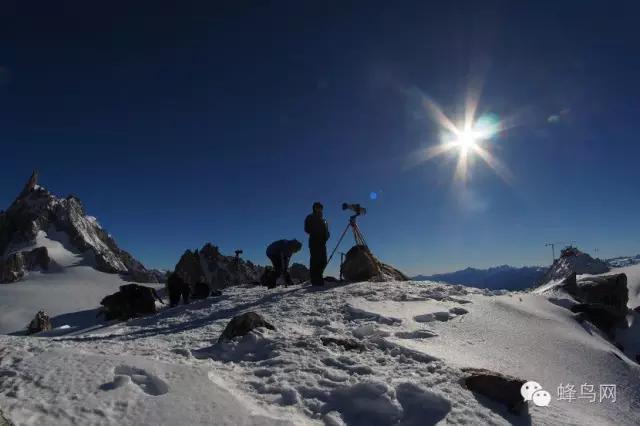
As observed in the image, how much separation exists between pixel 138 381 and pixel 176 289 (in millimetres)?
13373

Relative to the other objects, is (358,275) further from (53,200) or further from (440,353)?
(53,200)

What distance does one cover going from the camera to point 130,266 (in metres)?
73.7

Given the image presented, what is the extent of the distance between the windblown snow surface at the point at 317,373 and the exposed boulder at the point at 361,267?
6111 mm

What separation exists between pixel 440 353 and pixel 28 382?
5507 mm

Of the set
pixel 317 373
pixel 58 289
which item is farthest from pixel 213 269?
pixel 317 373

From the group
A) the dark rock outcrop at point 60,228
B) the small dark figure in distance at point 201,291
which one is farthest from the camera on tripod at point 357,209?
the dark rock outcrop at point 60,228

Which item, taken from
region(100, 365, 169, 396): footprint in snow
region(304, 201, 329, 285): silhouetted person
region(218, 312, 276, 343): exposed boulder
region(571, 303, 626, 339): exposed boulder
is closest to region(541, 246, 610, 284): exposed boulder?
region(571, 303, 626, 339): exposed boulder

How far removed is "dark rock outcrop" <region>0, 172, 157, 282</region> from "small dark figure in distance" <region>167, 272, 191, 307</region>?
5185cm

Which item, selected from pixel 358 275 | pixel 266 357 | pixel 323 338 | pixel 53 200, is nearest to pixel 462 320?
pixel 323 338

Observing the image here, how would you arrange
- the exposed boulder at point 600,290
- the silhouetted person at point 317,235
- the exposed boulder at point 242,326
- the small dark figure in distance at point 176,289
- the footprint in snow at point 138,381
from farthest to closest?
the small dark figure in distance at point 176,289 < the silhouetted person at point 317,235 < the exposed boulder at point 600,290 < the exposed boulder at point 242,326 < the footprint in snow at point 138,381

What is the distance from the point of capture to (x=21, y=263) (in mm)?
→ 57750

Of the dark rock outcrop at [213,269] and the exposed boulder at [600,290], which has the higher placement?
the dark rock outcrop at [213,269]

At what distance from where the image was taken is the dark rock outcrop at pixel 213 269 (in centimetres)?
6206

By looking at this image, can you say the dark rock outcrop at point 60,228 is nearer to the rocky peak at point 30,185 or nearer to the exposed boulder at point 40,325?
the rocky peak at point 30,185
